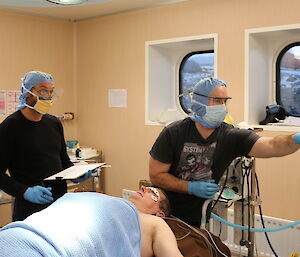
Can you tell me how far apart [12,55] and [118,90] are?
1.14m

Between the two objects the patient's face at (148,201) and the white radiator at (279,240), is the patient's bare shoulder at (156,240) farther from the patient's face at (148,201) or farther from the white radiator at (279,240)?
the white radiator at (279,240)

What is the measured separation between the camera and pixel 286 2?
3447 millimetres

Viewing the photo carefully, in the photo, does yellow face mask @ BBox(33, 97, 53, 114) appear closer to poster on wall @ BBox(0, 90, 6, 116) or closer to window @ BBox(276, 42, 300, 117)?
poster on wall @ BBox(0, 90, 6, 116)

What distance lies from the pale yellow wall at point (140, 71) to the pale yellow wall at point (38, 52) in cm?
13

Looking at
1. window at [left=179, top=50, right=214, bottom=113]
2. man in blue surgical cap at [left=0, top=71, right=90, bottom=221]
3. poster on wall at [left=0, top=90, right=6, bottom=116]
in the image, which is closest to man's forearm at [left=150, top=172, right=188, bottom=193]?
man in blue surgical cap at [left=0, top=71, right=90, bottom=221]

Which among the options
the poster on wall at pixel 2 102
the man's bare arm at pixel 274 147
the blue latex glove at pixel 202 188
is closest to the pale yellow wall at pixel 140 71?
the poster on wall at pixel 2 102

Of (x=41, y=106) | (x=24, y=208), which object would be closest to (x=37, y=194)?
(x=24, y=208)

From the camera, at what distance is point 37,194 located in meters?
2.35

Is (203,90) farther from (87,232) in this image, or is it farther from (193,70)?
(193,70)

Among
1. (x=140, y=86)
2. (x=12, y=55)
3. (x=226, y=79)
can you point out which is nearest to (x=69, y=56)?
(x=12, y=55)

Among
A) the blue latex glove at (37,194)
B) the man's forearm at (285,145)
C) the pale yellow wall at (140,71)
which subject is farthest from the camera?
the pale yellow wall at (140,71)

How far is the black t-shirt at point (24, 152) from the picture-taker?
7.89ft

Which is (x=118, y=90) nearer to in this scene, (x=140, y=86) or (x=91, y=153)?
(x=140, y=86)

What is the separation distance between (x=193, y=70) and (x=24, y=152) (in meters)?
2.55
